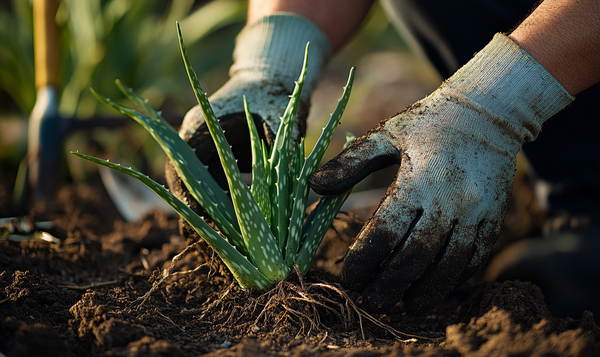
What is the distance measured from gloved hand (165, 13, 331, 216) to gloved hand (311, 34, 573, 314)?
34cm

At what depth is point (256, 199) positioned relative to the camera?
3.25 ft

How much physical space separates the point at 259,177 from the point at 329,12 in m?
0.84

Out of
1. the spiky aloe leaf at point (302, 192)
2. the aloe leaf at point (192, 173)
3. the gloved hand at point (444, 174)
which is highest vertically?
the aloe leaf at point (192, 173)

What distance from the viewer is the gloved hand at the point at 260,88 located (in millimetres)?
1194

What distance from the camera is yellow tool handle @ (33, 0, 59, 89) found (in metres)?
1.75

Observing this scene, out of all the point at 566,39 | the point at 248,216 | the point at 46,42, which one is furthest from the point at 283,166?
the point at 46,42

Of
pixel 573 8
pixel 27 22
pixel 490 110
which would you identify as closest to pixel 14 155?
pixel 27 22

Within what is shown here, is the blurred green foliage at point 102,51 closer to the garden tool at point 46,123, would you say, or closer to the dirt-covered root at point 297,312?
the garden tool at point 46,123

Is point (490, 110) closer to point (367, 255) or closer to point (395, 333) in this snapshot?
point (367, 255)

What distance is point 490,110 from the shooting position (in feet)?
3.33

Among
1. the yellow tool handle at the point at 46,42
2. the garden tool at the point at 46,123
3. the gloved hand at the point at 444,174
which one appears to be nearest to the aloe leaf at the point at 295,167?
the gloved hand at the point at 444,174

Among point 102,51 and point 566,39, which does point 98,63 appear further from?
point 566,39

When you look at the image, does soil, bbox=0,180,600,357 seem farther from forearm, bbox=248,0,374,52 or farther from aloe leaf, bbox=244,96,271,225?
forearm, bbox=248,0,374,52

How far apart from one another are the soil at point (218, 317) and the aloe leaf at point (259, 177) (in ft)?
0.63
